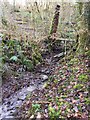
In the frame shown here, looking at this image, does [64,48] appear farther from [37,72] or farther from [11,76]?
[11,76]

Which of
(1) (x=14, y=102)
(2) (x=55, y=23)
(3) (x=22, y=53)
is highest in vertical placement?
(2) (x=55, y=23)

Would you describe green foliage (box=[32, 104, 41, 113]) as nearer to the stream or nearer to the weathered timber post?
the stream

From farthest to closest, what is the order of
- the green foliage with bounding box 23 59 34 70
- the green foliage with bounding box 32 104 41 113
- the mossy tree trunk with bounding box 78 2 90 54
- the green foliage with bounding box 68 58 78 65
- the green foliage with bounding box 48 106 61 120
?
the green foliage with bounding box 23 59 34 70 → the green foliage with bounding box 68 58 78 65 → the mossy tree trunk with bounding box 78 2 90 54 → the green foliage with bounding box 32 104 41 113 → the green foliage with bounding box 48 106 61 120

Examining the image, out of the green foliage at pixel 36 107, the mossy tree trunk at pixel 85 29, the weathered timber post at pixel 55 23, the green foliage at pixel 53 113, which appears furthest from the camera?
the weathered timber post at pixel 55 23

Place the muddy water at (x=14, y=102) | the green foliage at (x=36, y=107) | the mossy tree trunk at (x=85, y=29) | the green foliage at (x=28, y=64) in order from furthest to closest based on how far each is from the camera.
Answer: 1. the green foliage at (x=28, y=64)
2. the mossy tree trunk at (x=85, y=29)
3. the muddy water at (x=14, y=102)
4. the green foliage at (x=36, y=107)

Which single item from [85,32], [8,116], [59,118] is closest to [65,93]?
[59,118]

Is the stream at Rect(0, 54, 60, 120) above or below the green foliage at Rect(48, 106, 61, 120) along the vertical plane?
below

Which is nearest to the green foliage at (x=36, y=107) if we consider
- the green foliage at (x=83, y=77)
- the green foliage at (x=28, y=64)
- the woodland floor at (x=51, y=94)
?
the woodland floor at (x=51, y=94)

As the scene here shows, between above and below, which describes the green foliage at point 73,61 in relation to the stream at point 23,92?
above

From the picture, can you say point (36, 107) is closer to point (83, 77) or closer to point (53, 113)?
point (53, 113)

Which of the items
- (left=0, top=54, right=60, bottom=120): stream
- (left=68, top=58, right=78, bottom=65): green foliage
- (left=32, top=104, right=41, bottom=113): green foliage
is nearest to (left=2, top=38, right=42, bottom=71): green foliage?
(left=0, top=54, right=60, bottom=120): stream

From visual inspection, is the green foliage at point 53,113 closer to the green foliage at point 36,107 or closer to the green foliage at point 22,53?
the green foliage at point 36,107

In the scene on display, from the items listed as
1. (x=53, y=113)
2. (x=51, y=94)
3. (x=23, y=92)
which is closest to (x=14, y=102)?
(x=23, y=92)

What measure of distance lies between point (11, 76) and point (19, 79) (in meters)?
0.15
